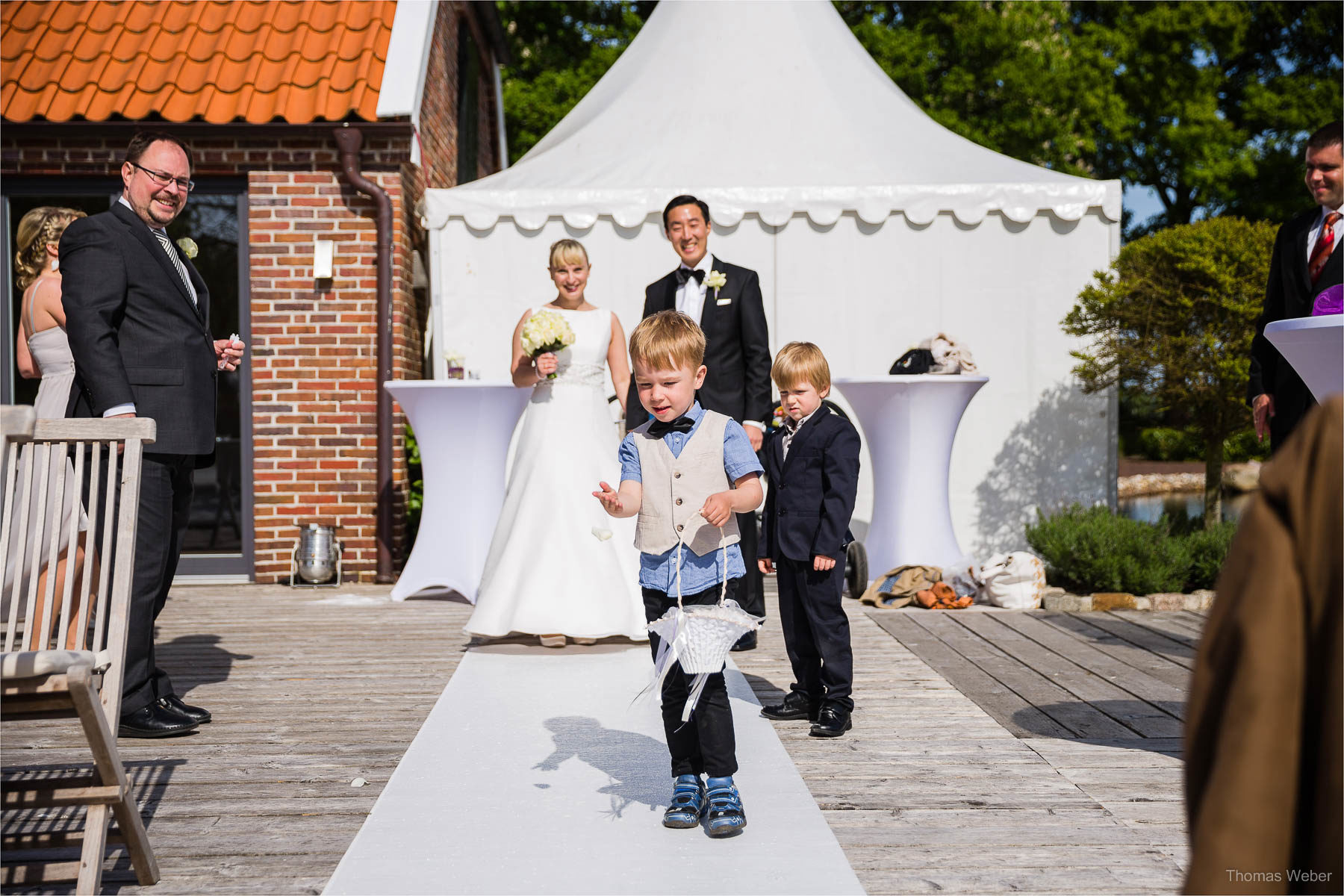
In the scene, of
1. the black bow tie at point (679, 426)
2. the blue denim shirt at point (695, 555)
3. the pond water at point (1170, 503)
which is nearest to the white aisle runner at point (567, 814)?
the blue denim shirt at point (695, 555)

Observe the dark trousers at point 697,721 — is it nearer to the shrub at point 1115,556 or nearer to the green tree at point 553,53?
the shrub at point 1115,556

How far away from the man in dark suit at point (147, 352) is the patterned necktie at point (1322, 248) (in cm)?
421

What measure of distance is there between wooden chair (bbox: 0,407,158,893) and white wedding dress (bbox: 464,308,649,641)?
269 cm

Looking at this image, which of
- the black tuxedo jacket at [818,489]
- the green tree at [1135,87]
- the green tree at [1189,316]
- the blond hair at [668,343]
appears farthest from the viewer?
the green tree at [1135,87]

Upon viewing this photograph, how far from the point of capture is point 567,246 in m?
5.67

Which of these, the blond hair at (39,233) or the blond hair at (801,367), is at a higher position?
the blond hair at (39,233)

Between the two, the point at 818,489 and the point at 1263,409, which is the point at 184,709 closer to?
the point at 818,489

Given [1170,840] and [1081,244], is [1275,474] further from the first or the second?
[1081,244]

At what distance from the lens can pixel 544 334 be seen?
547 centimetres

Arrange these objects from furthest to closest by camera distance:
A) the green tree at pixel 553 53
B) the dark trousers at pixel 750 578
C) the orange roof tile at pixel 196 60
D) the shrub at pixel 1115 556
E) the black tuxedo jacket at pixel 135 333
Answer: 1. the green tree at pixel 553 53
2. the orange roof tile at pixel 196 60
3. the shrub at pixel 1115 556
4. the dark trousers at pixel 750 578
5. the black tuxedo jacket at pixel 135 333

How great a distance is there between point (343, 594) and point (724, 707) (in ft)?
16.5

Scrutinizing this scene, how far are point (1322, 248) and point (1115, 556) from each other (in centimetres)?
327

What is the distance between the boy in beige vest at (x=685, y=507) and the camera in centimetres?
317

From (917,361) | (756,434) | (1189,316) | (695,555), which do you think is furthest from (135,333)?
(1189,316)
